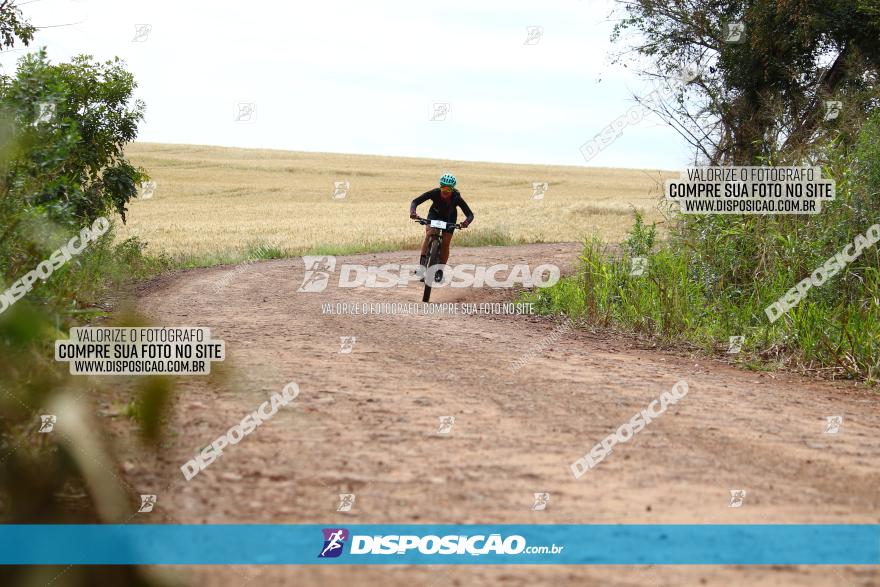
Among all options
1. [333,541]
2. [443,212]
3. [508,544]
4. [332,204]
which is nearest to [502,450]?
[508,544]

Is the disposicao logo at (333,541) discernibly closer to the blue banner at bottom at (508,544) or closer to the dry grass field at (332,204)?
the blue banner at bottom at (508,544)

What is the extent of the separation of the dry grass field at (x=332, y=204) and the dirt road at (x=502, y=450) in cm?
469

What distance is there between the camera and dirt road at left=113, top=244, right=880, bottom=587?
3.87m

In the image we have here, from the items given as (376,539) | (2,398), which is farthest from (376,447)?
(2,398)

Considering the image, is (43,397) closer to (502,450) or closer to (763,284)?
(502,450)

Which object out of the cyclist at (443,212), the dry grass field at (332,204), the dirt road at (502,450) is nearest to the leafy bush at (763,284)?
the dirt road at (502,450)

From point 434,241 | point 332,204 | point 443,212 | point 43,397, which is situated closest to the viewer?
point 43,397

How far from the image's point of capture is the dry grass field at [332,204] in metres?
31.0

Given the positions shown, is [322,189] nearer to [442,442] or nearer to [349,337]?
[349,337]

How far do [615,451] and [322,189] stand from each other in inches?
2229

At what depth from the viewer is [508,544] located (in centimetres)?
407

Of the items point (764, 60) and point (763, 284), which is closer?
point (763, 284)

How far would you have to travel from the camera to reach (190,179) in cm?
6488

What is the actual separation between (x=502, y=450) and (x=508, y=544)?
1.59m
